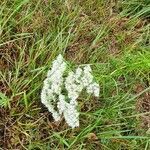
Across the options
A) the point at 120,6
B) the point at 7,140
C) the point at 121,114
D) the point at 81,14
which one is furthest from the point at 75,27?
the point at 7,140

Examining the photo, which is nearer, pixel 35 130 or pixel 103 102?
pixel 35 130

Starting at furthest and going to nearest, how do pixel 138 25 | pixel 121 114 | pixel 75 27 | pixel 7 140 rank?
pixel 138 25
pixel 75 27
pixel 121 114
pixel 7 140

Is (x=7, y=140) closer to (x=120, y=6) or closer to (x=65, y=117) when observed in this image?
(x=65, y=117)

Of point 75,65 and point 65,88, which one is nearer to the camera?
point 65,88
